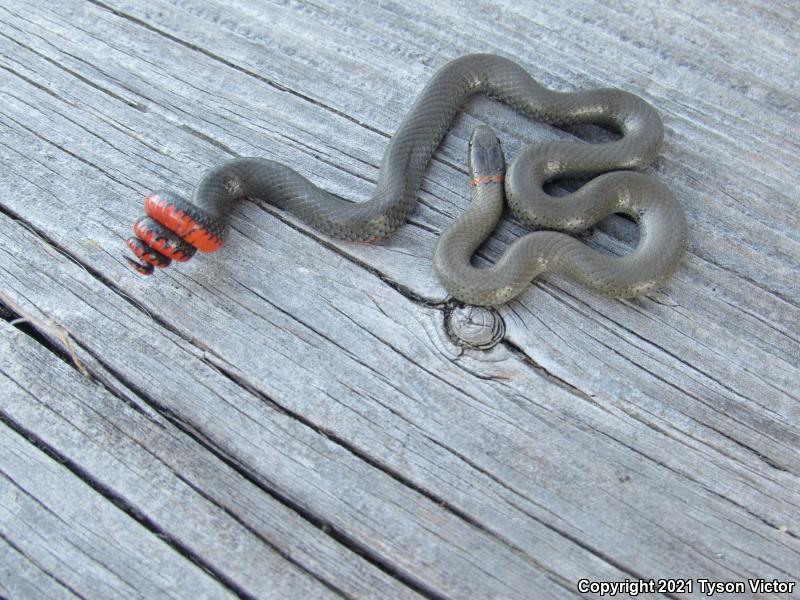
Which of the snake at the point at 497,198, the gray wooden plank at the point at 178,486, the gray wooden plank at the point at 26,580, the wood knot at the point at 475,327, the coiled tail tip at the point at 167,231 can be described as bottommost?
the gray wooden plank at the point at 26,580

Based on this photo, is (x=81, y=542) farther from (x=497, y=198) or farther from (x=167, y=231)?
(x=497, y=198)

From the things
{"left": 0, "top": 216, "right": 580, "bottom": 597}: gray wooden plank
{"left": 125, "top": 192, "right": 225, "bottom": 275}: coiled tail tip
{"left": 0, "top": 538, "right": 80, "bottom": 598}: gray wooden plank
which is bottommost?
{"left": 0, "top": 538, "right": 80, "bottom": 598}: gray wooden plank

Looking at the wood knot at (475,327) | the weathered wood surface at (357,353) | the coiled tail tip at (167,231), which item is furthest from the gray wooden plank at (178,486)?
the wood knot at (475,327)

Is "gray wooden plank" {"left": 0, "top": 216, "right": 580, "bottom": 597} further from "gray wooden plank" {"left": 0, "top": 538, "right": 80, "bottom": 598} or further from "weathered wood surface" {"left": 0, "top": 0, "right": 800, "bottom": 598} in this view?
"gray wooden plank" {"left": 0, "top": 538, "right": 80, "bottom": 598}

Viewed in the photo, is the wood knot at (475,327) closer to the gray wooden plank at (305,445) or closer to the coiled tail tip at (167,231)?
the gray wooden plank at (305,445)

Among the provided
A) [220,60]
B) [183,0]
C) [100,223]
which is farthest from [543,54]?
[100,223]

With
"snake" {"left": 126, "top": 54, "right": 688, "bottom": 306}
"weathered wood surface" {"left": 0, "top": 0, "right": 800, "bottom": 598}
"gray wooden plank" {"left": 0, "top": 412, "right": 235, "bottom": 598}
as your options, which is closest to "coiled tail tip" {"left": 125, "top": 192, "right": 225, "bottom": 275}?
"snake" {"left": 126, "top": 54, "right": 688, "bottom": 306}

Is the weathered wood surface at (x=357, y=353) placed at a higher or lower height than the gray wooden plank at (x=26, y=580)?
higher

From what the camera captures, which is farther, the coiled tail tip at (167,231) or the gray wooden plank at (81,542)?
the coiled tail tip at (167,231)
